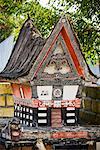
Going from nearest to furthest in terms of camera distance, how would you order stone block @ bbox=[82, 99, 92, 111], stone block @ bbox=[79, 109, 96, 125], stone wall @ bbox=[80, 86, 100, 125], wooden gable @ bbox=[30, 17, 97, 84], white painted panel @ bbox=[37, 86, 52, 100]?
wooden gable @ bbox=[30, 17, 97, 84]
white painted panel @ bbox=[37, 86, 52, 100]
stone wall @ bbox=[80, 86, 100, 125]
stone block @ bbox=[79, 109, 96, 125]
stone block @ bbox=[82, 99, 92, 111]

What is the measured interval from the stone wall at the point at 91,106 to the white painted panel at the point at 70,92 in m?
1.42

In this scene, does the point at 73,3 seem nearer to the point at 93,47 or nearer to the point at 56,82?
the point at 93,47

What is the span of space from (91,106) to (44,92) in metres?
2.05

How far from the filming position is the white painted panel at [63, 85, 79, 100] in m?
4.74

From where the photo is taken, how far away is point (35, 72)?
4.57 metres

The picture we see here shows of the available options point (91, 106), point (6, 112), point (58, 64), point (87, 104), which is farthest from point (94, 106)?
point (58, 64)

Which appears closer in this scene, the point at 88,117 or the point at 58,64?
the point at 58,64

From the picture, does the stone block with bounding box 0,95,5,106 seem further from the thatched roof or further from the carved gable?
the carved gable

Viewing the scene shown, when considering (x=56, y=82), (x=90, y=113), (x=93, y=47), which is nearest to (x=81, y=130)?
(x=56, y=82)

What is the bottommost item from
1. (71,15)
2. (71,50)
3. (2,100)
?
(2,100)

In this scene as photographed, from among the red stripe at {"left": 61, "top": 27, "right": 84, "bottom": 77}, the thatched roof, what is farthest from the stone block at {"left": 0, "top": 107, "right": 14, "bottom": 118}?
the red stripe at {"left": 61, "top": 27, "right": 84, "bottom": 77}

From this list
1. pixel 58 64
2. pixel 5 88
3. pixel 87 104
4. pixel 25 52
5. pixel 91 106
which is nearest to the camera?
pixel 58 64

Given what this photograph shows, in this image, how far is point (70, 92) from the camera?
4.76 m

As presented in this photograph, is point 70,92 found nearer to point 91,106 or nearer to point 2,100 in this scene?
point 2,100
